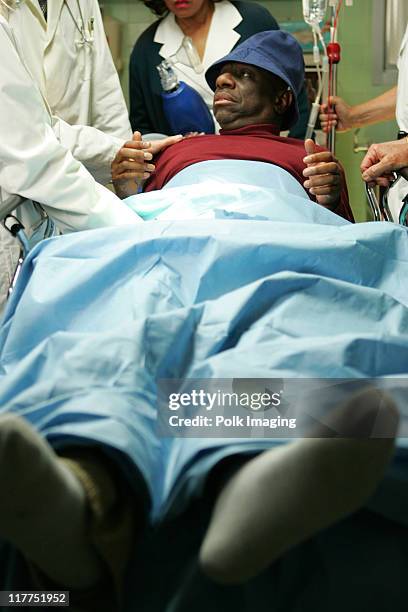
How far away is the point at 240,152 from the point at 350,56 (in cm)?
221

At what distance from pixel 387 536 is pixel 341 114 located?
2.68m

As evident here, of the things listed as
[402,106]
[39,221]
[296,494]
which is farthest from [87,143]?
[296,494]

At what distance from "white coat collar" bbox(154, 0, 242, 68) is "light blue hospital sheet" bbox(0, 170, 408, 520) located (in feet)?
6.30

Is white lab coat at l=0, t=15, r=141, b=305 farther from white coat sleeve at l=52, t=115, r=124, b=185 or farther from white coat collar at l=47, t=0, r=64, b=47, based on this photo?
white coat collar at l=47, t=0, r=64, b=47

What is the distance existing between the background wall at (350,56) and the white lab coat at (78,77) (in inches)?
50.4

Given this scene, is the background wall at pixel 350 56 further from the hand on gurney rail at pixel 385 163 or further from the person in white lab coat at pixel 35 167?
the person in white lab coat at pixel 35 167

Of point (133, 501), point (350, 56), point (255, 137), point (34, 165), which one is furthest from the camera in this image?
point (350, 56)

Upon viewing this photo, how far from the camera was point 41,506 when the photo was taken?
0.94m

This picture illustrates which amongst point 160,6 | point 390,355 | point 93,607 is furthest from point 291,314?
point 160,6

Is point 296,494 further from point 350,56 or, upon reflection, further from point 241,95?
point 350,56

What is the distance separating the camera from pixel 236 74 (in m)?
2.63

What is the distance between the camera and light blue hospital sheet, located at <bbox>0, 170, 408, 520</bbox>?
1114 mm

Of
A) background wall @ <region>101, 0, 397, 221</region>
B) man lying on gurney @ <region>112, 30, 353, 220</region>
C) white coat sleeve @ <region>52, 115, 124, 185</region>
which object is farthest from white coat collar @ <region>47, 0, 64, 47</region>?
background wall @ <region>101, 0, 397, 221</region>

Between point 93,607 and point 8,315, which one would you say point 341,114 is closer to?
point 8,315
